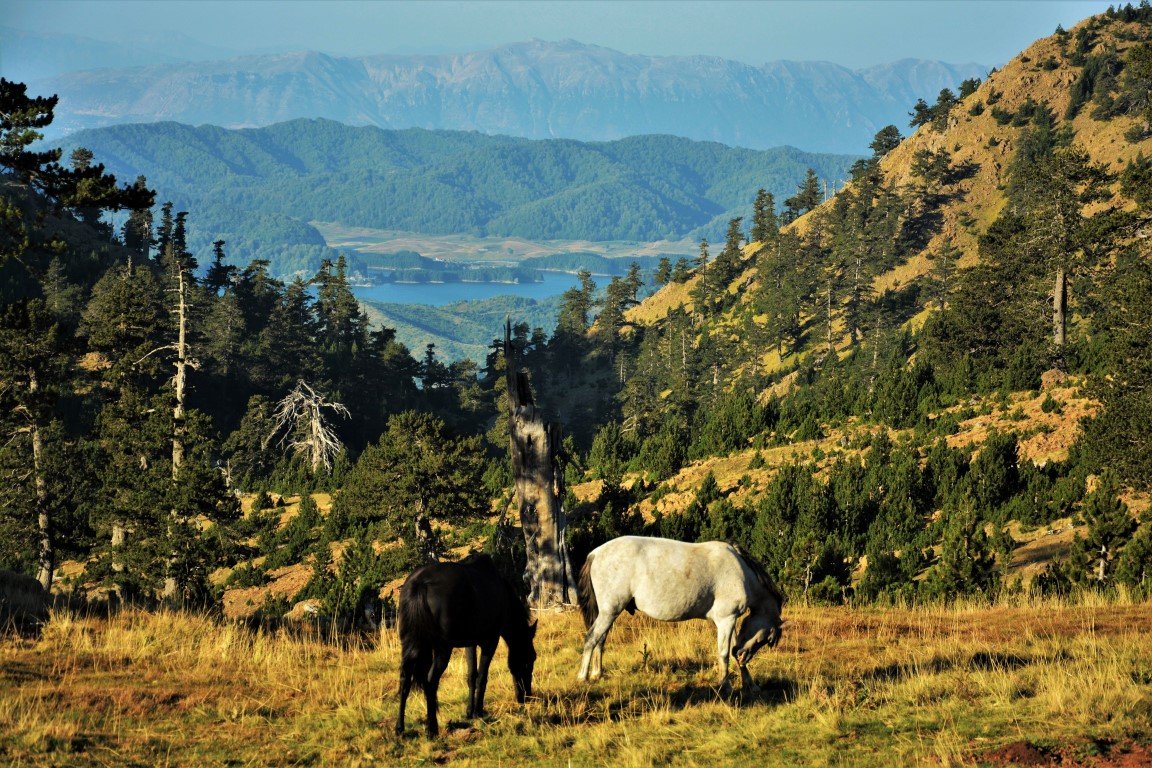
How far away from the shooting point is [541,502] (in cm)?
1772

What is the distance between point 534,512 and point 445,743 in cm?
884

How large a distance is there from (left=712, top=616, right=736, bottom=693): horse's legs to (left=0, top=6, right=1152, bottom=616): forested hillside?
27.8 ft

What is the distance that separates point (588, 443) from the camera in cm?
12119

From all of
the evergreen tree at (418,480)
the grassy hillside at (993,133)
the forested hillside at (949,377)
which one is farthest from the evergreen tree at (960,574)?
the grassy hillside at (993,133)

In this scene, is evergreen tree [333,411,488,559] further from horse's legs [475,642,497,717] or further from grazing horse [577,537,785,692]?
horse's legs [475,642,497,717]

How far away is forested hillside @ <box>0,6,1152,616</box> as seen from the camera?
999 inches

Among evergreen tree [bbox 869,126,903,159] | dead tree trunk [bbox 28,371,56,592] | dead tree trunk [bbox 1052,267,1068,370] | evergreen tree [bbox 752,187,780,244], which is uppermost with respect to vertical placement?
evergreen tree [bbox 869,126,903,159]

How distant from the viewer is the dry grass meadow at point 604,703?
8578 mm

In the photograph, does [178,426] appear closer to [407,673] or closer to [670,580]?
[407,673]

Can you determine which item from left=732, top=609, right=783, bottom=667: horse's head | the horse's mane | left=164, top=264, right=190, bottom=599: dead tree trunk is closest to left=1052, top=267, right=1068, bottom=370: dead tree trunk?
left=164, top=264, right=190, bottom=599: dead tree trunk

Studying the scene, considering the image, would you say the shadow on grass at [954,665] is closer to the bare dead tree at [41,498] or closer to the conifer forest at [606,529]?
the conifer forest at [606,529]

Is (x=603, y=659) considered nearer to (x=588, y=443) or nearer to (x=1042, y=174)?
(x=1042, y=174)

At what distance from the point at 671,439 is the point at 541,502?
1345 inches

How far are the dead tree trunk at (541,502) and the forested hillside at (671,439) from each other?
39.8 inches
